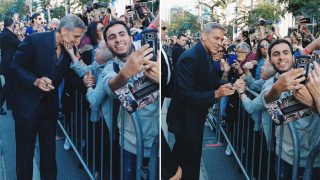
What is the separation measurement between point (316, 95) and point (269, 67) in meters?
0.23

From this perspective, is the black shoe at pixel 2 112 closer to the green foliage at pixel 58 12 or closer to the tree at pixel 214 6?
the green foliage at pixel 58 12

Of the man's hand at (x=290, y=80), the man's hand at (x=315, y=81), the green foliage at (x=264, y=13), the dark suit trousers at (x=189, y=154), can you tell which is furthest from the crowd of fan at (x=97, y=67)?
the man's hand at (x=315, y=81)

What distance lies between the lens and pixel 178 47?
155 cm

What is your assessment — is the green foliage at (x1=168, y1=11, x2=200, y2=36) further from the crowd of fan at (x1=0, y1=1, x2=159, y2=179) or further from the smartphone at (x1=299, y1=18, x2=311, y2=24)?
the smartphone at (x1=299, y1=18, x2=311, y2=24)

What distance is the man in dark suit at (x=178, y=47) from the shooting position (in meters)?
1.53

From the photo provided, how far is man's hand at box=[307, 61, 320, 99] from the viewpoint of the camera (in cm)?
143

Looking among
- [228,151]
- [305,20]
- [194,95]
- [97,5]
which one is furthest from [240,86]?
[97,5]

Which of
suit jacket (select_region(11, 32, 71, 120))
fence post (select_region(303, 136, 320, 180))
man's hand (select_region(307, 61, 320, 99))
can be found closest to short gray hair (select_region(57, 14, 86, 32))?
suit jacket (select_region(11, 32, 71, 120))

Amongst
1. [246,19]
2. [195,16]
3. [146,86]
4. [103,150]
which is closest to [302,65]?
[246,19]

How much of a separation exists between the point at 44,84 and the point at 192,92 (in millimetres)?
903

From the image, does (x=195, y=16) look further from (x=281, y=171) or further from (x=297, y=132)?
(x=281, y=171)

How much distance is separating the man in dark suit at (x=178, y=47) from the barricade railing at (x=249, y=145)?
10.4 inches

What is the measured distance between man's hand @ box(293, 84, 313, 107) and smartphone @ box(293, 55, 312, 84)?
0.03m

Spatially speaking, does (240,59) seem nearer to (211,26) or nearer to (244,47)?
(244,47)
